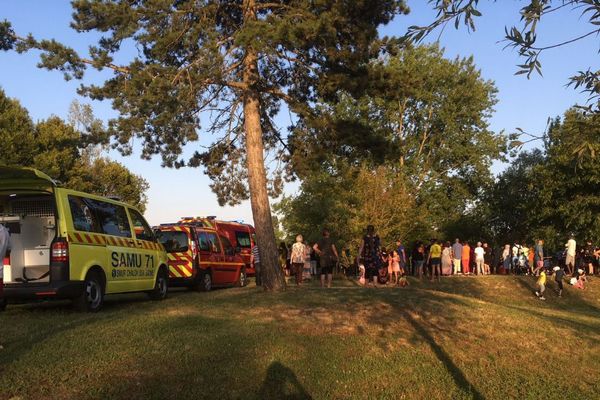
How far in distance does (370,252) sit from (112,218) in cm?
714

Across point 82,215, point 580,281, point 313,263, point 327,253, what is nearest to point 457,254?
point 580,281

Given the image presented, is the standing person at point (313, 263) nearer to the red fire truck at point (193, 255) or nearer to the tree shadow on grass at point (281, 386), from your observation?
the red fire truck at point (193, 255)

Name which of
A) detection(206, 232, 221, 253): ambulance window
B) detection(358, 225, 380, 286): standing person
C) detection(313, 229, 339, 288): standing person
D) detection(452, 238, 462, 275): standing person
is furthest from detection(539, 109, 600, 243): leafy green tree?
detection(206, 232, 221, 253): ambulance window

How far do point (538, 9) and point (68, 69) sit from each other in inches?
484

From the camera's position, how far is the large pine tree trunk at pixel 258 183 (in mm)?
13180

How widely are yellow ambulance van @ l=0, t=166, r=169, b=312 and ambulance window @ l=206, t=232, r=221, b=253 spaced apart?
205 inches

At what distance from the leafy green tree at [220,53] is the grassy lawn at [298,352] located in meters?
4.48

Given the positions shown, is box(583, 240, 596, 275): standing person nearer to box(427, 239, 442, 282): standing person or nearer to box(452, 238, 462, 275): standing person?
box(452, 238, 462, 275): standing person

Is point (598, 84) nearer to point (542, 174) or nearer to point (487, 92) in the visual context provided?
point (542, 174)

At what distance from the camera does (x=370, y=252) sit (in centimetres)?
1541

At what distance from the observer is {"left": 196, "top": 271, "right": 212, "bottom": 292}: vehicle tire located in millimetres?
15211

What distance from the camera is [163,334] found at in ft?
24.2

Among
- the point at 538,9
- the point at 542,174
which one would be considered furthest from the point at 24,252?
the point at 542,174

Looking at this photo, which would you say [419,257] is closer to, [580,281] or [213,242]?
[580,281]
